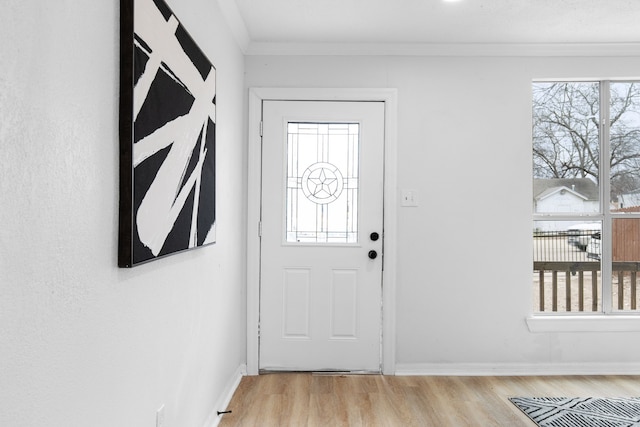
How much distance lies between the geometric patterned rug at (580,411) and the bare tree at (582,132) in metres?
1.48

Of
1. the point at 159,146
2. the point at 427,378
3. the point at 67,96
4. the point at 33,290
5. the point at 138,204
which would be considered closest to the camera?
the point at 33,290

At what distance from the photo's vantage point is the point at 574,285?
3.36m

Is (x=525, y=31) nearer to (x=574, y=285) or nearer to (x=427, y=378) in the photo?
(x=574, y=285)

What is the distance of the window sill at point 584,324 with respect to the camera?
3.25 metres

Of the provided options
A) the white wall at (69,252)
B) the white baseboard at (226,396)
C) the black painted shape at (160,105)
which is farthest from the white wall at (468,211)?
the white wall at (69,252)

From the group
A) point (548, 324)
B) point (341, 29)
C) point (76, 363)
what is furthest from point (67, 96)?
point (548, 324)

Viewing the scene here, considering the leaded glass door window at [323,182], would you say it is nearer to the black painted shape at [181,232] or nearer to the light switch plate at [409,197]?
the light switch plate at [409,197]

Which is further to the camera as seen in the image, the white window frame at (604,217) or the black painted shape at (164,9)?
the white window frame at (604,217)

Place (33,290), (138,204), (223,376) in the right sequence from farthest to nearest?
(223,376) < (138,204) < (33,290)

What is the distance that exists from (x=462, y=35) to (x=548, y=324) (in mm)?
2085

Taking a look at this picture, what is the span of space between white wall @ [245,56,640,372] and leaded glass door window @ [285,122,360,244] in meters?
0.33

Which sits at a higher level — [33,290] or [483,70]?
[483,70]

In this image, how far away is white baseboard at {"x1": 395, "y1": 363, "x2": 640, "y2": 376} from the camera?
3.24 m

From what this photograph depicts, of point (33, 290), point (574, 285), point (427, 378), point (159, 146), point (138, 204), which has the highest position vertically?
point (159, 146)
